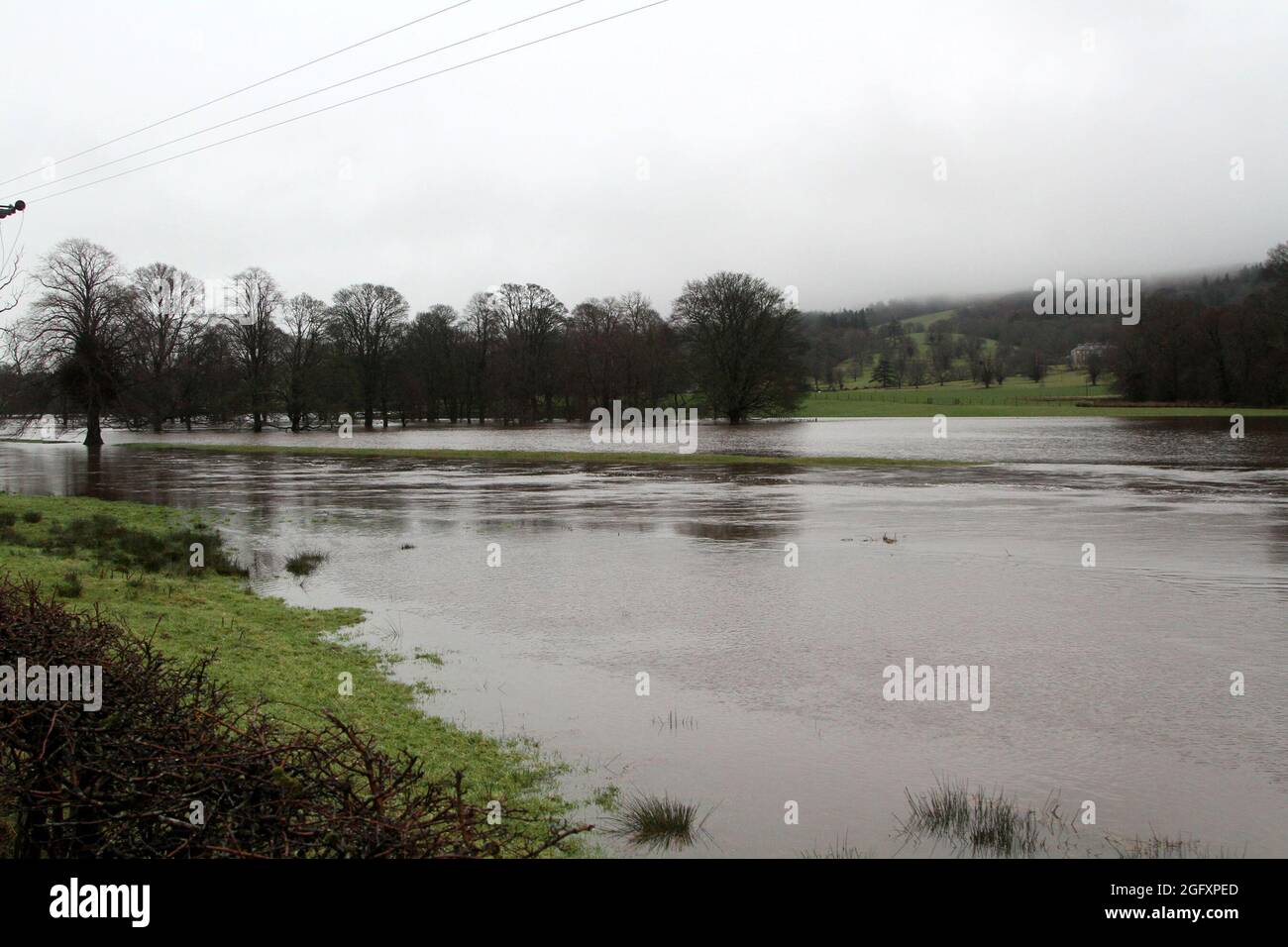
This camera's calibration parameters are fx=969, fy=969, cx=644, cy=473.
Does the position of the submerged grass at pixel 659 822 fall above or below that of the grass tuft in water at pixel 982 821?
above

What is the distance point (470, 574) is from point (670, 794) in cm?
988

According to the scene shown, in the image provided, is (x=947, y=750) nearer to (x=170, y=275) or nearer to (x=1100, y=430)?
(x=1100, y=430)

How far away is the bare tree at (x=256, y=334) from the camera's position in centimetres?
9569

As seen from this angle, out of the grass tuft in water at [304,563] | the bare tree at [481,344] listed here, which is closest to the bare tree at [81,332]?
the grass tuft in water at [304,563]

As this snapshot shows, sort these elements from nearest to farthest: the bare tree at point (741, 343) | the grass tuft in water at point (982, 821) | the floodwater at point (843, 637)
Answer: the grass tuft in water at point (982, 821), the floodwater at point (843, 637), the bare tree at point (741, 343)

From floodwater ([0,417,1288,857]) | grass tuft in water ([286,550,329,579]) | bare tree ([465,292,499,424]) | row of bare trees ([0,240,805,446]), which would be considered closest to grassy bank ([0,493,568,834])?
floodwater ([0,417,1288,857])

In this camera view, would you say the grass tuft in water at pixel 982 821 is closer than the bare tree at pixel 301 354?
Yes

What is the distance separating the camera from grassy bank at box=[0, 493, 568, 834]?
7699 mm

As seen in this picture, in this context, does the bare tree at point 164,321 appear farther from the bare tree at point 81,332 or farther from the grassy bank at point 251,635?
the grassy bank at point 251,635

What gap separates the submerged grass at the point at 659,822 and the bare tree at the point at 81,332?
59.0 meters

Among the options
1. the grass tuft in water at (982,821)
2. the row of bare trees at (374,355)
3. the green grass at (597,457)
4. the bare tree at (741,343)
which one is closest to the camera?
the grass tuft in water at (982,821)

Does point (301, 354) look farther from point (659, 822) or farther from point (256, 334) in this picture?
point (659, 822)

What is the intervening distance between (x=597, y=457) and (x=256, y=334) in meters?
60.9
